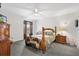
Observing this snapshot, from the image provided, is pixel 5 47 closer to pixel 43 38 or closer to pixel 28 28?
pixel 28 28

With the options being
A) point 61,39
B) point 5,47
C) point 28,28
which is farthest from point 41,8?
point 5,47

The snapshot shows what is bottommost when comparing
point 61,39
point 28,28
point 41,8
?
point 61,39

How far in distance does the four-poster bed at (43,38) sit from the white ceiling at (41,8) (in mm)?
381

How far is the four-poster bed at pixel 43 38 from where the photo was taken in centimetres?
275

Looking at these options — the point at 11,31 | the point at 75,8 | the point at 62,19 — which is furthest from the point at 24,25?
the point at 75,8

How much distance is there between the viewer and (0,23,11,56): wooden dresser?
2632 mm

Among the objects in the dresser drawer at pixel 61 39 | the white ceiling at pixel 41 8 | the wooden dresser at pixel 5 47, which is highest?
the white ceiling at pixel 41 8

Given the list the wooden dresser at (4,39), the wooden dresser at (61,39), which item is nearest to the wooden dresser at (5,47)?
the wooden dresser at (4,39)

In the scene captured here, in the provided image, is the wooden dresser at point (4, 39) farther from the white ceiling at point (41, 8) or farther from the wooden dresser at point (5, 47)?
the white ceiling at point (41, 8)

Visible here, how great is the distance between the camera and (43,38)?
9.41ft

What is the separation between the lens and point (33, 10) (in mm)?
2688

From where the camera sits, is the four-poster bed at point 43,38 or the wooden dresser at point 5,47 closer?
the wooden dresser at point 5,47

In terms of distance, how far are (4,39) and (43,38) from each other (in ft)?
3.16

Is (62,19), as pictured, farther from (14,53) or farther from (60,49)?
(14,53)
